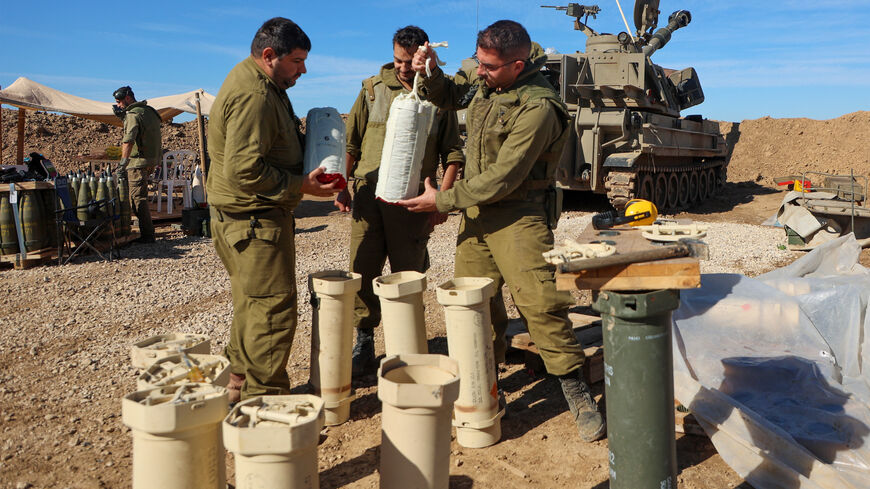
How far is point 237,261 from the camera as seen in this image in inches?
150

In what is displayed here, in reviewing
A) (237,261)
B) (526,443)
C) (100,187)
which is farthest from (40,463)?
(100,187)

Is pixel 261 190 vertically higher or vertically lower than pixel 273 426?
higher

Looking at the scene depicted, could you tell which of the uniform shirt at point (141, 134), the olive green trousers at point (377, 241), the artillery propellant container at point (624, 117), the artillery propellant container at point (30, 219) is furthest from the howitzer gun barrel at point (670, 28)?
the olive green trousers at point (377, 241)

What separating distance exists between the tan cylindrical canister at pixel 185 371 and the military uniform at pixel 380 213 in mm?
1668

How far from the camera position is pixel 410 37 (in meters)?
4.38

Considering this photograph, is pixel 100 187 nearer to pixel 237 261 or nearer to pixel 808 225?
pixel 237 261

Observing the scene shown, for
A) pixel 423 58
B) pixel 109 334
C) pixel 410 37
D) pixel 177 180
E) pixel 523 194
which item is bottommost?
pixel 109 334

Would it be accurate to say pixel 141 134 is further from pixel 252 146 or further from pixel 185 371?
pixel 185 371

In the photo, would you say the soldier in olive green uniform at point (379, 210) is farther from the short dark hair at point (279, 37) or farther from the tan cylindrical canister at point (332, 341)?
the short dark hair at point (279, 37)

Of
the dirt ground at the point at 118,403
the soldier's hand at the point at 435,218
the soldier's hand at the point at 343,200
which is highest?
the soldier's hand at the point at 343,200

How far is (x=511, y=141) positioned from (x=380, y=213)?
4.16 feet

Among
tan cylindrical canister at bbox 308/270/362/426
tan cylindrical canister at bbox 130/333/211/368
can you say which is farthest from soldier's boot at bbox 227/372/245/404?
tan cylindrical canister at bbox 130/333/211/368

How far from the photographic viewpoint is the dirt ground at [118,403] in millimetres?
3482

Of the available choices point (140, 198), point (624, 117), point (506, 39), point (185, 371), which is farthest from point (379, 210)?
point (624, 117)
